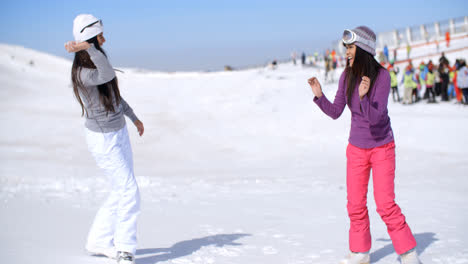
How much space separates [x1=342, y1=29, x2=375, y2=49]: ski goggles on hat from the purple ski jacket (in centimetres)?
24

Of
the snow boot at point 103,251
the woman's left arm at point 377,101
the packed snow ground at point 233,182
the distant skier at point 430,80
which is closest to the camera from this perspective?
the woman's left arm at point 377,101

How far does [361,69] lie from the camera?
12.3 feet

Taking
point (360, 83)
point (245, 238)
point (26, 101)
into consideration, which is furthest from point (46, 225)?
point (26, 101)

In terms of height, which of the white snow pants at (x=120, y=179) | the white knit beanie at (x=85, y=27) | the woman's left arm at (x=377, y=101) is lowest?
the white snow pants at (x=120, y=179)

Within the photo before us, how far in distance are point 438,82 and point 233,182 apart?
1186 centimetres

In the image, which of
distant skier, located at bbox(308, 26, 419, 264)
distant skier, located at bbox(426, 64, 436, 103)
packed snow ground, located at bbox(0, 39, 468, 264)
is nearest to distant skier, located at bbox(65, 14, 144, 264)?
packed snow ground, located at bbox(0, 39, 468, 264)

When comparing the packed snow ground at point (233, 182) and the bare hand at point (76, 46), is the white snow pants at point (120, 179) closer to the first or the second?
the packed snow ground at point (233, 182)

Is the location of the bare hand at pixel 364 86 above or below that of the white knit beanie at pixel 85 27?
below

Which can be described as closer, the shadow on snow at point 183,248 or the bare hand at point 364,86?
the bare hand at point 364,86

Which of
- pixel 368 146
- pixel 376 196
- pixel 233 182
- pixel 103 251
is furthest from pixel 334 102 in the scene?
pixel 233 182

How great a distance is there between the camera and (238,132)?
1886 cm

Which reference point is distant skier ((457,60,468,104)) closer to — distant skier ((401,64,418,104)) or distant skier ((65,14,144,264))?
distant skier ((401,64,418,104))

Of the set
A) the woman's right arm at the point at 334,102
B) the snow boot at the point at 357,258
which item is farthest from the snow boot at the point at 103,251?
the woman's right arm at the point at 334,102

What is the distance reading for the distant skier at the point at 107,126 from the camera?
3723 millimetres
